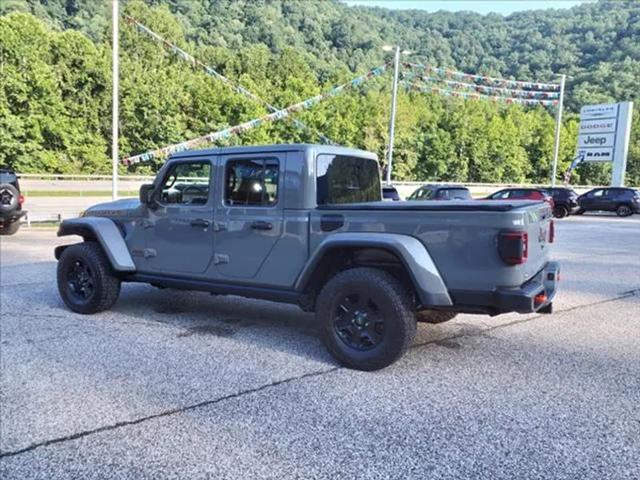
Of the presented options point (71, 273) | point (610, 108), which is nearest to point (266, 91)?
point (610, 108)

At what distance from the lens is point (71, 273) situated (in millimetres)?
6328

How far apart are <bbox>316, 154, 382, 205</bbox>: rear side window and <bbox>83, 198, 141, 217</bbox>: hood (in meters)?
2.22

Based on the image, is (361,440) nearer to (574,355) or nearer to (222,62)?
(574,355)

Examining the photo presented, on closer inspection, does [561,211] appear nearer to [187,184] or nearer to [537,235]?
[537,235]

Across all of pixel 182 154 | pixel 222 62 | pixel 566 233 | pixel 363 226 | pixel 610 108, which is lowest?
pixel 566 233

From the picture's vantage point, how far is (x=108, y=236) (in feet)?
19.6

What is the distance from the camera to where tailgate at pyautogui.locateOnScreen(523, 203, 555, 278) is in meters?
4.21

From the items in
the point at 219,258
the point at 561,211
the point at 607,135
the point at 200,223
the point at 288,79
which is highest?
the point at 288,79

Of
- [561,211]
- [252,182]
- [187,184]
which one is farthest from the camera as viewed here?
[561,211]

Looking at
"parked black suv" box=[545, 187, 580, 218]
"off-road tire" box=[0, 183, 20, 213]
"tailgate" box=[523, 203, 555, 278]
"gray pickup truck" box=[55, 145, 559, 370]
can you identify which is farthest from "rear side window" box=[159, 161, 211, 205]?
"parked black suv" box=[545, 187, 580, 218]

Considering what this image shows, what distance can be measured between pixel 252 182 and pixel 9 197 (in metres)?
10.7

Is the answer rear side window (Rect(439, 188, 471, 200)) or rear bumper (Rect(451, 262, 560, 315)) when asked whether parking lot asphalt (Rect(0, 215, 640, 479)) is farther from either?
rear side window (Rect(439, 188, 471, 200))

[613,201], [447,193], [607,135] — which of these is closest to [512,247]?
[447,193]

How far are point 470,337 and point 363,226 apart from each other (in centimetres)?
186
